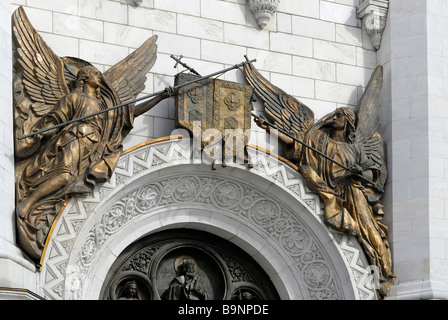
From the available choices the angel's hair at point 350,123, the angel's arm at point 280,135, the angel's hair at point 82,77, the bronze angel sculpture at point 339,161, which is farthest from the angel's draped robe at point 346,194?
the angel's hair at point 82,77

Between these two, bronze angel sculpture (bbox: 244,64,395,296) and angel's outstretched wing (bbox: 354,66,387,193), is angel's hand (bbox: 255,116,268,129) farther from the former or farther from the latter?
angel's outstretched wing (bbox: 354,66,387,193)

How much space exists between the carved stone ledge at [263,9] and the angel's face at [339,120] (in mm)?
1534

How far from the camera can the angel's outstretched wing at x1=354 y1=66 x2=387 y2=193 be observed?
54.9ft

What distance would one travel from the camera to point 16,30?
1485 centimetres

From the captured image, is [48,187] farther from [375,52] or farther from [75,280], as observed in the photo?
[375,52]

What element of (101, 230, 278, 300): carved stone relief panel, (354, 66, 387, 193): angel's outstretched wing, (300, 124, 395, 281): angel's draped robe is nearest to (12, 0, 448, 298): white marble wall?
(354, 66, 387, 193): angel's outstretched wing

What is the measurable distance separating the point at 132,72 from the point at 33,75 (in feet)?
4.29

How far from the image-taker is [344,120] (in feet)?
54.5

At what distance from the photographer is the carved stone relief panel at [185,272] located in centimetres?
1588

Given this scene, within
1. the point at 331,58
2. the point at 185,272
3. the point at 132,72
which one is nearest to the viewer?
the point at 132,72

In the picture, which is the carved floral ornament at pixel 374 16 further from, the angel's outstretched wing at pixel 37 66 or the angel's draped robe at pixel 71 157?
the angel's outstretched wing at pixel 37 66

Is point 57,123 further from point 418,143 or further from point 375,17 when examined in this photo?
point 375,17

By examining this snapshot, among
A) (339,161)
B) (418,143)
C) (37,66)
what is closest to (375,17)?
(418,143)
